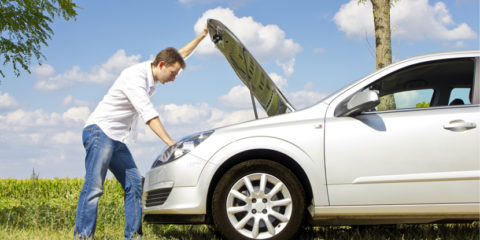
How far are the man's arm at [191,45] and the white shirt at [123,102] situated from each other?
873 millimetres

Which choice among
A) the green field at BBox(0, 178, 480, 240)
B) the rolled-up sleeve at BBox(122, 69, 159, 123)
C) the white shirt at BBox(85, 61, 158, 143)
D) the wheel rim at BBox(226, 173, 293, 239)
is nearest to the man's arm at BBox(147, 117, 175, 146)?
the rolled-up sleeve at BBox(122, 69, 159, 123)

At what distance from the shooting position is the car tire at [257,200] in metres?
4.05

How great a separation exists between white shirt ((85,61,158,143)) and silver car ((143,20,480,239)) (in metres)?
0.67

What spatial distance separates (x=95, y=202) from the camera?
14.9ft

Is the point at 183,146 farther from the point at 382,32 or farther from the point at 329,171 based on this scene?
the point at 382,32

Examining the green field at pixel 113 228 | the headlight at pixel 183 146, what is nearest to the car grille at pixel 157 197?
the headlight at pixel 183 146

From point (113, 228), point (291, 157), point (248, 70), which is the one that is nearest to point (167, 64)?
point (248, 70)

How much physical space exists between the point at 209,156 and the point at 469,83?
2.86 metres

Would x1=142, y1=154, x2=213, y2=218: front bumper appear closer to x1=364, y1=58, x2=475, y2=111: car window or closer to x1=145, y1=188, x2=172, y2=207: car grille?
x1=145, y1=188, x2=172, y2=207: car grille

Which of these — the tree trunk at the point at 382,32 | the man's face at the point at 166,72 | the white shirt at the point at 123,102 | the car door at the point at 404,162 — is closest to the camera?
the car door at the point at 404,162

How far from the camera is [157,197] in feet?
14.1

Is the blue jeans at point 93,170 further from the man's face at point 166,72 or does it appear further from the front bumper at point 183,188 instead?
the man's face at point 166,72

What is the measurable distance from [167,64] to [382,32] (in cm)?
505

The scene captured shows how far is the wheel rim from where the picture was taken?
4.05 m
